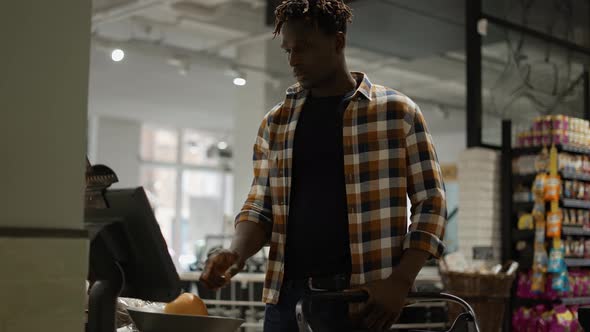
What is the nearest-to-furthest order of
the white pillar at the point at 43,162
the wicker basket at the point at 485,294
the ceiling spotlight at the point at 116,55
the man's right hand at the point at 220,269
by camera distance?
the white pillar at the point at 43,162
the man's right hand at the point at 220,269
the wicker basket at the point at 485,294
the ceiling spotlight at the point at 116,55

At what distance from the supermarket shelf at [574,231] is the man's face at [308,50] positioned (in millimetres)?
4680

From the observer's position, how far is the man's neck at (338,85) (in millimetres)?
2066

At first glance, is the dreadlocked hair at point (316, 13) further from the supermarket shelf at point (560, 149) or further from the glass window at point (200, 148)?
the glass window at point (200, 148)

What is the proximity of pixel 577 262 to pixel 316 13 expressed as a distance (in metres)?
Answer: 4.88

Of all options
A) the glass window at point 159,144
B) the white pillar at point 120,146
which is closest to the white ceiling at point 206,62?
the white pillar at point 120,146

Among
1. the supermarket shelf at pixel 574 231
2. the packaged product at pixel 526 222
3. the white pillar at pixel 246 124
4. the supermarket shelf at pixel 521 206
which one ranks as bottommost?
the supermarket shelf at pixel 574 231

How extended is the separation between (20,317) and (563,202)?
5.48 metres

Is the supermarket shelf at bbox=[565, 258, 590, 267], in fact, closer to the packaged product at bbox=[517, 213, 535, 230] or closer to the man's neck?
the packaged product at bbox=[517, 213, 535, 230]

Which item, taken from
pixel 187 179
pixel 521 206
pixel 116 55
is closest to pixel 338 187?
pixel 521 206

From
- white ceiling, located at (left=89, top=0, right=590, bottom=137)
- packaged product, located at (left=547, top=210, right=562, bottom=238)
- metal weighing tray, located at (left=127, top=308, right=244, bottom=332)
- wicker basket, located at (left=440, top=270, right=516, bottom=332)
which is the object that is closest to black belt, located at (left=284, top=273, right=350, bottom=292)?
metal weighing tray, located at (left=127, top=308, right=244, bottom=332)

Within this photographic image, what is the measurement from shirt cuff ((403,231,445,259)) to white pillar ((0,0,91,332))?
0.81 m

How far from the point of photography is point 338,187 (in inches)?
78.4

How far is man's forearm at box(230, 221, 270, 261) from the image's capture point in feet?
6.64

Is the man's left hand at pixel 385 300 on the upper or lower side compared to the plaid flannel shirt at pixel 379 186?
lower
